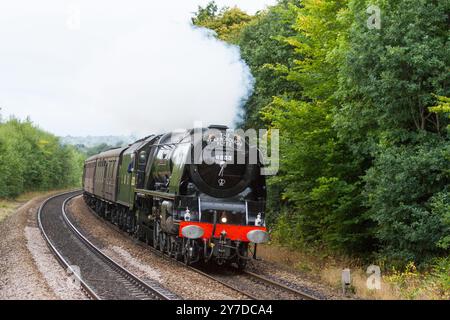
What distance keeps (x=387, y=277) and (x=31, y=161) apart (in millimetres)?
49209

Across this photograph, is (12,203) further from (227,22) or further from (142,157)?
(142,157)

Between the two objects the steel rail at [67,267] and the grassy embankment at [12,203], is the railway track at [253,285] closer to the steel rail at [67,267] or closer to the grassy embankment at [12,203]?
the steel rail at [67,267]

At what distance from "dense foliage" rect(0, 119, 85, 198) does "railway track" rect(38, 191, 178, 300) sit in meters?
22.9

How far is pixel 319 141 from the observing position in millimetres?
17219

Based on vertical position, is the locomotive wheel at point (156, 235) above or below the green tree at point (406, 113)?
below

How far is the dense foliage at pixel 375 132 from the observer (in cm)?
1259

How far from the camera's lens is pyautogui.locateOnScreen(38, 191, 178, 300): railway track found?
10657 millimetres

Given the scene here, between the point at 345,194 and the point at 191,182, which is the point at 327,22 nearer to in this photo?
the point at 345,194

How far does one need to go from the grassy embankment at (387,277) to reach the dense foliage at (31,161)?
2969cm

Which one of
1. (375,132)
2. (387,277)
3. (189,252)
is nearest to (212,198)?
(189,252)

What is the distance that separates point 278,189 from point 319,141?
7.35 metres

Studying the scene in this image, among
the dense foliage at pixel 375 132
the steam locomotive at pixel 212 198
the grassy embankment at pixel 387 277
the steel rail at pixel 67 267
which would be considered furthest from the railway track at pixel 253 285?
the dense foliage at pixel 375 132

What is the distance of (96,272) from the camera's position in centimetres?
1315
